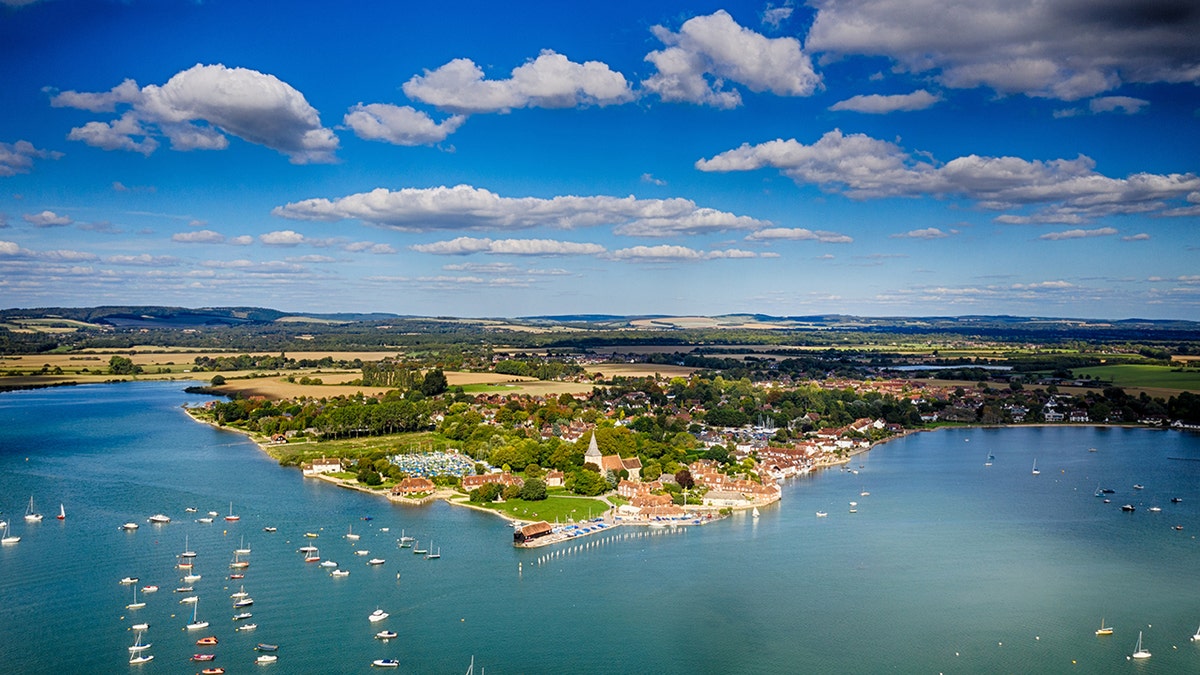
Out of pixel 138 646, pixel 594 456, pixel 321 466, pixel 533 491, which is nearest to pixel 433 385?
pixel 321 466

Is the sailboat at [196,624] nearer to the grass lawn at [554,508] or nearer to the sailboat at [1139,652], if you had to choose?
the grass lawn at [554,508]

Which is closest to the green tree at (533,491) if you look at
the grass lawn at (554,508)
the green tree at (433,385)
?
the grass lawn at (554,508)

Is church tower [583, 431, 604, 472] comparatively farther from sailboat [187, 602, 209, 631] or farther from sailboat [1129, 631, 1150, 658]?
sailboat [1129, 631, 1150, 658]

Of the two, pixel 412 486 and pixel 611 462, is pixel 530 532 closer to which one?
pixel 412 486

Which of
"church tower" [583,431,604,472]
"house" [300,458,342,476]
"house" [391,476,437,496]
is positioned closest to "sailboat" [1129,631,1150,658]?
"church tower" [583,431,604,472]

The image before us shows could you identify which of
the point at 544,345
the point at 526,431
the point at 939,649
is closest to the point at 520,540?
the point at 939,649
